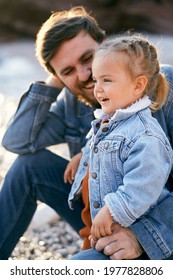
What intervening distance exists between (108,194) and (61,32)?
2.40 ft

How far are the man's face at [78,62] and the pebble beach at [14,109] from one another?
0.27m

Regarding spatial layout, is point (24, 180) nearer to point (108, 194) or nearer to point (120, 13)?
point (108, 194)

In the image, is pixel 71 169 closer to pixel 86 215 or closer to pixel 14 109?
pixel 86 215

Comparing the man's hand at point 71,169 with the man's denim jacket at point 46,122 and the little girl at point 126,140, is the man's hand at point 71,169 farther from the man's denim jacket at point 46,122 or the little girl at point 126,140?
the little girl at point 126,140

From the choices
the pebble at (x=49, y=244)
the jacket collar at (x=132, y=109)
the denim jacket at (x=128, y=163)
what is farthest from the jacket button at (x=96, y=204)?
the pebble at (x=49, y=244)

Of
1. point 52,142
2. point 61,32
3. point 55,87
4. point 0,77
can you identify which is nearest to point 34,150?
point 52,142

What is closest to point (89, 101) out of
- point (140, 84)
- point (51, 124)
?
point (51, 124)

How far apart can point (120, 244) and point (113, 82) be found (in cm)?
Answer: 46

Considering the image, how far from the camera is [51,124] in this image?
226cm

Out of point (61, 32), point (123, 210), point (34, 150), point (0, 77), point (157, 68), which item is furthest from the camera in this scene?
point (0, 77)

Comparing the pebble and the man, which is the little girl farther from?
the pebble

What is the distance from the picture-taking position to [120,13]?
7.46m

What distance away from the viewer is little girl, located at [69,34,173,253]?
1495mm

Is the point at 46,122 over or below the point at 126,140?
below
